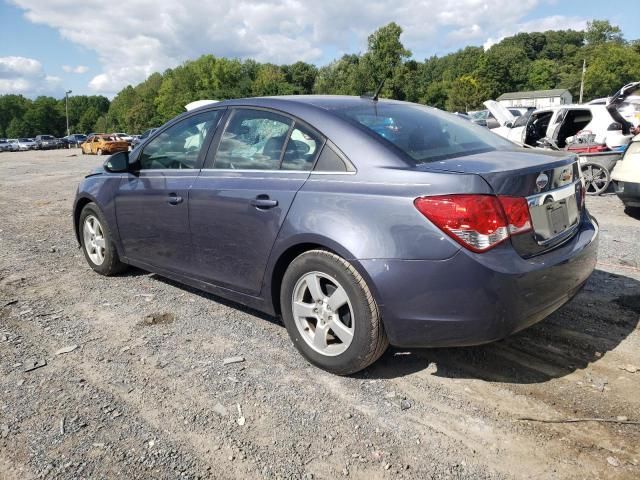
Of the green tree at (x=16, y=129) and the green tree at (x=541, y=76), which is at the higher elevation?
the green tree at (x=541, y=76)

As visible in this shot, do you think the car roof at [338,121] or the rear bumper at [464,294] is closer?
the rear bumper at [464,294]

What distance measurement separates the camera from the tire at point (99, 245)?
4.74 m

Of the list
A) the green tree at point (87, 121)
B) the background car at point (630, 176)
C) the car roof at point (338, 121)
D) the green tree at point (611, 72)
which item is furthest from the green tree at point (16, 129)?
the car roof at point (338, 121)

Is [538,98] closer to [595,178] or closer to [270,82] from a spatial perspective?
[270,82]

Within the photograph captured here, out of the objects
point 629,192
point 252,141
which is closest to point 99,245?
point 252,141

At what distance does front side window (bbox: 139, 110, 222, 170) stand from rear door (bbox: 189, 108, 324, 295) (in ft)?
0.66

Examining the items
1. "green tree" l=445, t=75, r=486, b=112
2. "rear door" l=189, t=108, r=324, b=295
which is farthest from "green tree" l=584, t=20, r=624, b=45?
"rear door" l=189, t=108, r=324, b=295

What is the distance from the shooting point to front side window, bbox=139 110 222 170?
382 cm

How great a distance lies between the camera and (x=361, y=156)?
9.29 ft

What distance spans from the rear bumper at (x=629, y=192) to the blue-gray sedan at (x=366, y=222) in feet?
14.9

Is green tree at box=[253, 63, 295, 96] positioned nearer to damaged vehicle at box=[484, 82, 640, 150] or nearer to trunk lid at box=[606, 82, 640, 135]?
damaged vehicle at box=[484, 82, 640, 150]

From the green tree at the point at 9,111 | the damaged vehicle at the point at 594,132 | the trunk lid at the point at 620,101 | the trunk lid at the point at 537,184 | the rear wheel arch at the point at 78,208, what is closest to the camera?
the trunk lid at the point at 537,184

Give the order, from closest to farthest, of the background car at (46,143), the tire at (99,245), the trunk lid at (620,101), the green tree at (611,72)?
the tire at (99,245) < the trunk lid at (620,101) < the background car at (46,143) < the green tree at (611,72)

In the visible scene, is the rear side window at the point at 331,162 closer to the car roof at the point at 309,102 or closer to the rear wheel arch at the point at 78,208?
the car roof at the point at 309,102
